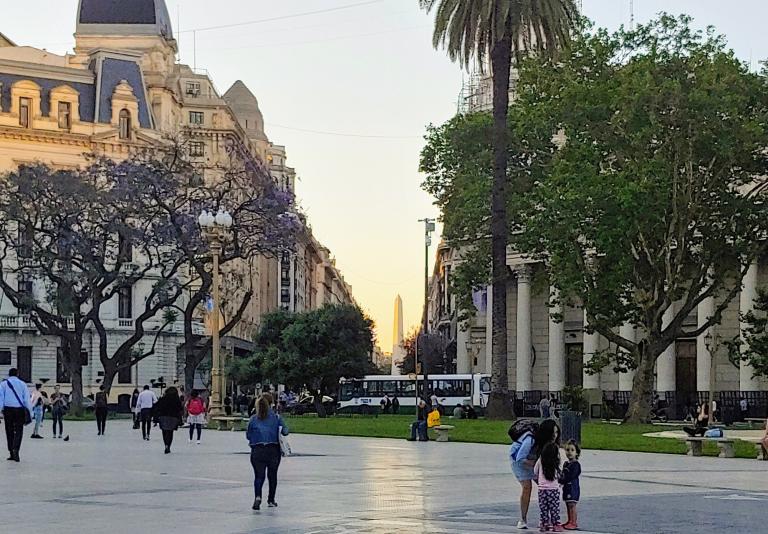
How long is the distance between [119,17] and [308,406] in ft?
105

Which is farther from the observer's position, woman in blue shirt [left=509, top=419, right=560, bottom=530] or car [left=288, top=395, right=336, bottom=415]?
car [left=288, top=395, right=336, bottom=415]

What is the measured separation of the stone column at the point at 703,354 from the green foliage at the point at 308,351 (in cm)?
1790

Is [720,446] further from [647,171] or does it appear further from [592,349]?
[592,349]

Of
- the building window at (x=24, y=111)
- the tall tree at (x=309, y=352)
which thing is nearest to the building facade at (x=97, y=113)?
the building window at (x=24, y=111)

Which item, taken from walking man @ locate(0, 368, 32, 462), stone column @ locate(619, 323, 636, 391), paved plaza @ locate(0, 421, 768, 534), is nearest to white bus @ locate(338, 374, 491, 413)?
stone column @ locate(619, 323, 636, 391)

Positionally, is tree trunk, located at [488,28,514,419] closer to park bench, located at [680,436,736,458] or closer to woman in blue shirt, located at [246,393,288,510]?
park bench, located at [680,436,736,458]

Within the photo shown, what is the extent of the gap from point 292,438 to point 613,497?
22.6 meters

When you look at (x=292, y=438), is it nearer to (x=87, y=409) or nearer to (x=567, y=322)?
(x=87, y=409)

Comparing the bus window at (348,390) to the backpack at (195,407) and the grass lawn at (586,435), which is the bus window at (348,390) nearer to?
the grass lawn at (586,435)

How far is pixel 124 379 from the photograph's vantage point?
89.3m

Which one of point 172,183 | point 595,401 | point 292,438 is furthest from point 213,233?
point 595,401

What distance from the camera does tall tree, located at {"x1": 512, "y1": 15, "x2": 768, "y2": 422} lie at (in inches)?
1875

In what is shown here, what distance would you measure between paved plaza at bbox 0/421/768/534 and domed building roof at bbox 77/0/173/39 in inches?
2625

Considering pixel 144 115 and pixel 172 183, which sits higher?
pixel 144 115
